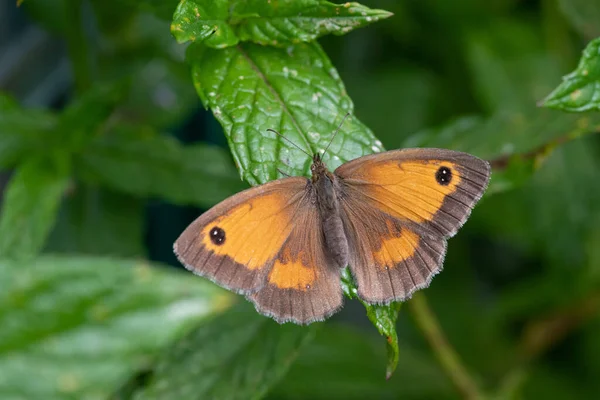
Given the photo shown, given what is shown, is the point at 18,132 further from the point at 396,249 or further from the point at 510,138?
the point at 510,138

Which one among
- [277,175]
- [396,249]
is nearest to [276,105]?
[277,175]

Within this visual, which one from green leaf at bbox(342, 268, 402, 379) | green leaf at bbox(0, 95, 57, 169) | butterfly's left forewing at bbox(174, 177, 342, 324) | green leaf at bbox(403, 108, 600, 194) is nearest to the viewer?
green leaf at bbox(342, 268, 402, 379)

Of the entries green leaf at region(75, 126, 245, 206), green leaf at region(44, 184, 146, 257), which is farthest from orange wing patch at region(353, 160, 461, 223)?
green leaf at region(44, 184, 146, 257)

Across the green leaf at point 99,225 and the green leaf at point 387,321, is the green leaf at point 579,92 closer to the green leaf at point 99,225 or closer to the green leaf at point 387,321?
the green leaf at point 387,321

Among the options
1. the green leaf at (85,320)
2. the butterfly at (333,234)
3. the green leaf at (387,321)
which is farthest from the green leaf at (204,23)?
the green leaf at (387,321)

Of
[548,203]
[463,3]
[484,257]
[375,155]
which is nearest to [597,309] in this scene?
[548,203]

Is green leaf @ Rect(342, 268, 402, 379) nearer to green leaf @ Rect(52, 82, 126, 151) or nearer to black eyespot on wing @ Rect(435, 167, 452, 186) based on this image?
black eyespot on wing @ Rect(435, 167, 452, 186)
